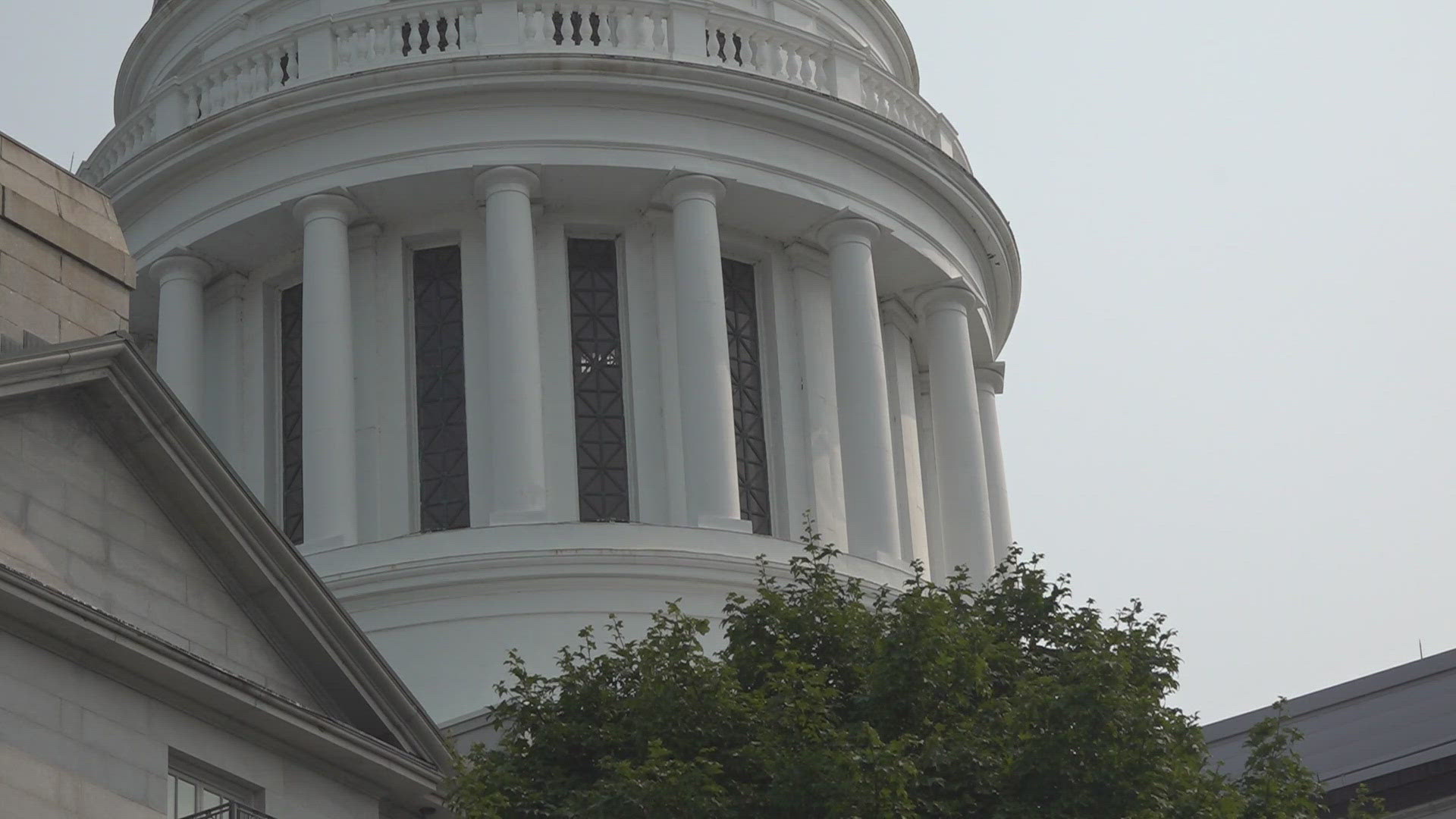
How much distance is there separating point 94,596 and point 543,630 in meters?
15.4

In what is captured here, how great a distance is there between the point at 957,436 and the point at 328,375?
375 inches

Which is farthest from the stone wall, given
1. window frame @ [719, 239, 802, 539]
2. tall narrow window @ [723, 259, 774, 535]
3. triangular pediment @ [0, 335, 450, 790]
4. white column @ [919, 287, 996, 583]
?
white column @ [919, 287, 996, 583]

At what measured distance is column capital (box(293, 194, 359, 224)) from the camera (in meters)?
42.9

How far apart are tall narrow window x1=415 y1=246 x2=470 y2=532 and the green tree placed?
14292mm

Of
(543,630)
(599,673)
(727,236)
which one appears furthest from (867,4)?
(599,673)

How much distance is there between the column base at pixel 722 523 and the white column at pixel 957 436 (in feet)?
16.1

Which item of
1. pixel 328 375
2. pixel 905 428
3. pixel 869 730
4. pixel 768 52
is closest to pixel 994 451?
pixel 905 428

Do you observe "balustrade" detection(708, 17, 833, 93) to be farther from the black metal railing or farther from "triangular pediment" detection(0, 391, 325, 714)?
the black metal railing

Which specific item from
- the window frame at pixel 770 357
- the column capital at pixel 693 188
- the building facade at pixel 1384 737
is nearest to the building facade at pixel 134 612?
the building facade at pixel 1384 737

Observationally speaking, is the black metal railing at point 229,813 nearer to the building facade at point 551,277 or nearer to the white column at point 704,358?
the building facade at point 551,277

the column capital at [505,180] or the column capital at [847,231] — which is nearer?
the column capital at [505,180]

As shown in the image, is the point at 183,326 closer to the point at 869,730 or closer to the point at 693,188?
the point at 693,188

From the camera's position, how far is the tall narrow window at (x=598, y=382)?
4228 cm

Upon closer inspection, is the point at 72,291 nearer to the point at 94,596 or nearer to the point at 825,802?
the point at 94,596
